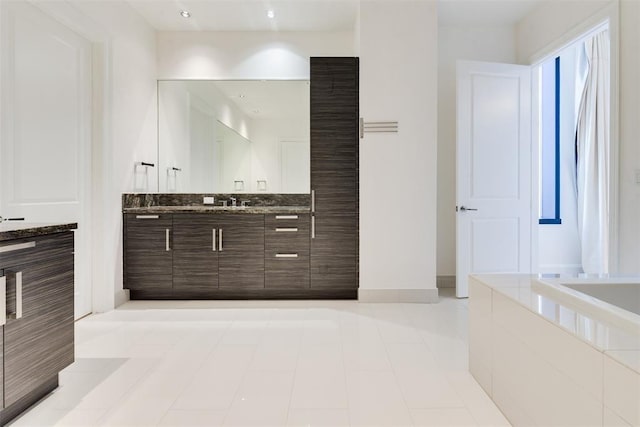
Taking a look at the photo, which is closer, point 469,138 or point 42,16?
point 42,16

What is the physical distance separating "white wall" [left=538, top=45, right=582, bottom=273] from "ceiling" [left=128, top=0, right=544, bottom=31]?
1101mm

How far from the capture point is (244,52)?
436cm

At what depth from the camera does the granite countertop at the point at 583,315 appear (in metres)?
1.05

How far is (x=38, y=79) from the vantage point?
281 cm

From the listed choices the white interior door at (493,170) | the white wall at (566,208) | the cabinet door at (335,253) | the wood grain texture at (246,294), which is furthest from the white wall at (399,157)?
the white wall at (566,208)

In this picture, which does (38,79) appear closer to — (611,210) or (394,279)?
(394,279)

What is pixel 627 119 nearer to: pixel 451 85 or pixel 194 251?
pixel 451 85

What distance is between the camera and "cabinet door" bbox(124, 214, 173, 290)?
3758 millimetres

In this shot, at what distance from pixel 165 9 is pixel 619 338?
4.13 meters

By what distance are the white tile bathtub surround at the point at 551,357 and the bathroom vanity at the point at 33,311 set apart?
1.91 metres

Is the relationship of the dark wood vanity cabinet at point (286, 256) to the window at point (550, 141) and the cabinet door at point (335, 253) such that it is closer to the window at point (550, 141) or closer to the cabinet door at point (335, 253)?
the cabinet door at point (335, 253)

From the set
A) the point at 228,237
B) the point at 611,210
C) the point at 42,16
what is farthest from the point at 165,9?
the point at 611,210

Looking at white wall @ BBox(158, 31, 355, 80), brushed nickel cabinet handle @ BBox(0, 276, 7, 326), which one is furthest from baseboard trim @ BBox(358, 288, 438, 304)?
brushed nickel cabinet handle @ BBox(0, 276, 7, 326)

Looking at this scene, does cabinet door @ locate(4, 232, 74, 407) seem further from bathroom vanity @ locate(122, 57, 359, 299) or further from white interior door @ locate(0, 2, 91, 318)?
bathroom vanity @ locate(122, 57, 359, 299)
